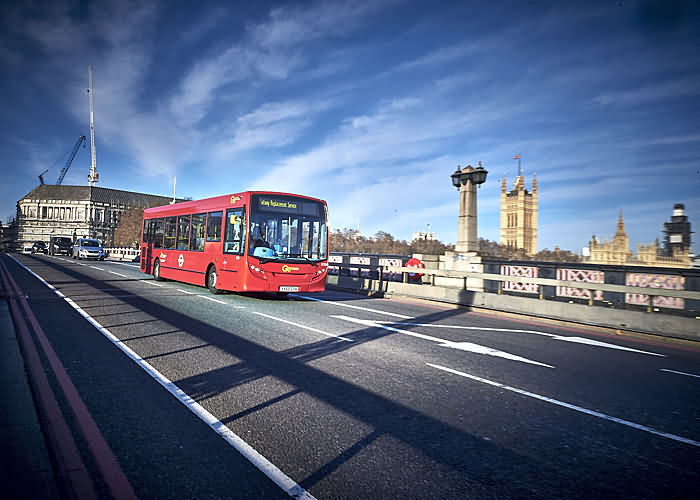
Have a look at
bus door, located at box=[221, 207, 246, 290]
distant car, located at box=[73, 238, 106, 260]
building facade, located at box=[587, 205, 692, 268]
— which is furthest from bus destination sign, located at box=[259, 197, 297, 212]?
distant car, located at box=[73, 238, 106, 260]

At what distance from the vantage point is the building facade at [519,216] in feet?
428

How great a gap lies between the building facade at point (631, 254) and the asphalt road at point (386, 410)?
22.7 meters

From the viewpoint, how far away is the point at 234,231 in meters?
12.9

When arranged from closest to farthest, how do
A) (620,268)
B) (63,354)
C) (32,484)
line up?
(32,484)
(63,354)
(620,268)

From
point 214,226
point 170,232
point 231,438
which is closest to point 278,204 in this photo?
point 214,226

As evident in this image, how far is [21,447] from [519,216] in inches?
5499

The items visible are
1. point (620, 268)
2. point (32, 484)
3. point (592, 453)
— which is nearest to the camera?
point (32, 484)

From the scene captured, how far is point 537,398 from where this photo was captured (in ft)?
15.7

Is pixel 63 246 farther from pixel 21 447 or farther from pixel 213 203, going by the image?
pixel 21 447

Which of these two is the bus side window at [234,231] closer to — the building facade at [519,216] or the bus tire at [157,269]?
the bus tire at [157,269]

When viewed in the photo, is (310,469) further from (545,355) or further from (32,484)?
(545,355)

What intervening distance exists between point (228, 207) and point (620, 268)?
1190 centimetres

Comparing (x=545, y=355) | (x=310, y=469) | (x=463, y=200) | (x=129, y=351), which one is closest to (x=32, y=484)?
(x=310, y=469)

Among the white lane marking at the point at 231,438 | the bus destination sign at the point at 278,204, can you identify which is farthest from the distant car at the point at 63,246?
the white lane marking at the point at 231,438
